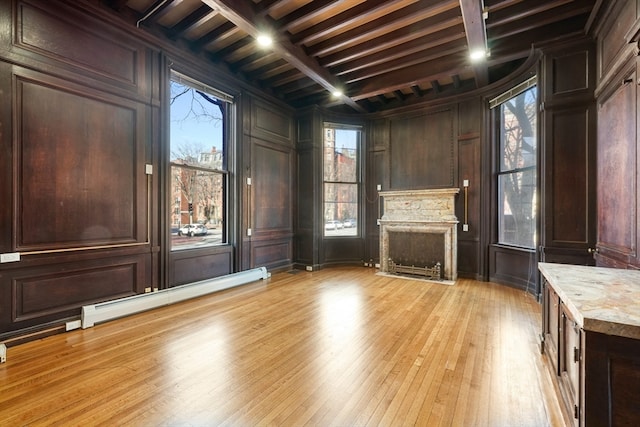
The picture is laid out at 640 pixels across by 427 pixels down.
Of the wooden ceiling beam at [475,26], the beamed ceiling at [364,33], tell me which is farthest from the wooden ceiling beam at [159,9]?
the wooden ceiling beam at [475,26]

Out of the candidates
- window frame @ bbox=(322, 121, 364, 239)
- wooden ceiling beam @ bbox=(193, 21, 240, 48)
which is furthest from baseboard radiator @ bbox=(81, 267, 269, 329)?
wooden ceiling beam @ bbox=(193, 21, 240, 48)

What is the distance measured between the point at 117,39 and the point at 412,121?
5.03m

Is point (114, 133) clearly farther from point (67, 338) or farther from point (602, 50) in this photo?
point (602, 50)

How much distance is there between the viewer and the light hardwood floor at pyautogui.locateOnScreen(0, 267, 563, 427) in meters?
1.81

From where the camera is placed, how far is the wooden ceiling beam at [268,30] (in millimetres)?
3146

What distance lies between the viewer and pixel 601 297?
147cm

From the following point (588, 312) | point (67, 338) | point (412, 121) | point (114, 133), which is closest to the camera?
point (588, 312)

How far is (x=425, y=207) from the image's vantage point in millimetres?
5664

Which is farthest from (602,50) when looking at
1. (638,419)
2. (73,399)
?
(73,399)

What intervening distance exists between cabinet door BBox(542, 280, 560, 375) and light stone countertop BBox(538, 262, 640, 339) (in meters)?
0.21

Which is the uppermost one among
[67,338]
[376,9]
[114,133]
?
[376,9]

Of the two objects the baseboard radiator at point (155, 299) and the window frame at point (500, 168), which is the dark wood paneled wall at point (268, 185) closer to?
the baseboard radiator at point (155, 299)

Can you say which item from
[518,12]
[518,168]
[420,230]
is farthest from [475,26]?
[420,230]

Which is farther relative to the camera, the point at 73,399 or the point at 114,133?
the point at 114,133
